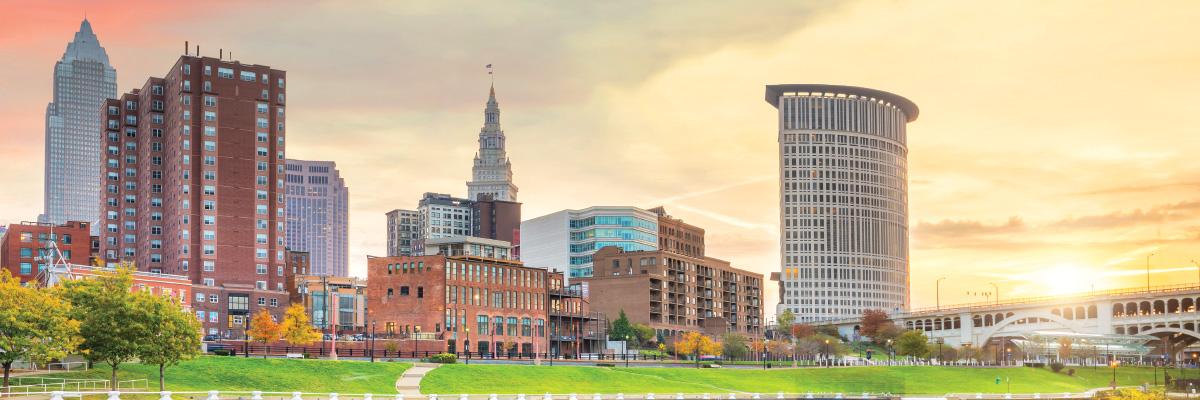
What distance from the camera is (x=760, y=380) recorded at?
136875 millimetres

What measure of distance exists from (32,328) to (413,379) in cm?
3424

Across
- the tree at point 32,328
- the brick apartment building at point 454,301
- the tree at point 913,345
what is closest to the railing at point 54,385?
the tree at point 32,328

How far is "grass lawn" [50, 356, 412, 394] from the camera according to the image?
300 feet

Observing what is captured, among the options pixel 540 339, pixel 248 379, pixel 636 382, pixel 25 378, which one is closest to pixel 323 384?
pixel 248 379

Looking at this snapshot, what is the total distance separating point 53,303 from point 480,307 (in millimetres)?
87011

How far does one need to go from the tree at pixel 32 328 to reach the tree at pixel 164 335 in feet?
15.8

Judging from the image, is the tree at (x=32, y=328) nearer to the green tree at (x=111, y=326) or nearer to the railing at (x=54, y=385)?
the railing at (x=54, y=385)

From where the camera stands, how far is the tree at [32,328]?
7875 centimetres

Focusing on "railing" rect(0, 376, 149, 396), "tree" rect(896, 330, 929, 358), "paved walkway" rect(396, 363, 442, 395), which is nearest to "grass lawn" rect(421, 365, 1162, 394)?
"paved walkway" rect(396, 363, 442, 395)

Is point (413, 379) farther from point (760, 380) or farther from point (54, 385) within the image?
point (760, 380)

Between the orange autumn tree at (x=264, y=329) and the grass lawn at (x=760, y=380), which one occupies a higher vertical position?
the orange autumn tree at (x=264, y=329)

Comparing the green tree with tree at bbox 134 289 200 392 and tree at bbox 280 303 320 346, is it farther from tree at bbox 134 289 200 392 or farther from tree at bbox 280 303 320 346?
tree at bbox 280 303 320 346

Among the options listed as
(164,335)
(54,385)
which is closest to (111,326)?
(164,335)

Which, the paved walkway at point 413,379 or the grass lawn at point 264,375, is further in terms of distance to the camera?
the paved walkway at point 413,379
